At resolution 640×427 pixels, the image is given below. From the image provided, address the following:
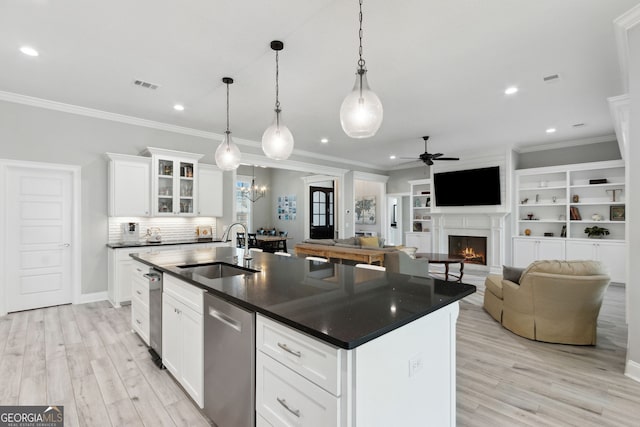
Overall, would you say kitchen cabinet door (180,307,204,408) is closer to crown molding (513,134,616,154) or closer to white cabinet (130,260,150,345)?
white cabinet (130,260,150,345)

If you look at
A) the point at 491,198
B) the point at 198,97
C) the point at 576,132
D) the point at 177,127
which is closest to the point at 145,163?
the point at 177,127

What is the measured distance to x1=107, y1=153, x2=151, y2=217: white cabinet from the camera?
4.71 meters

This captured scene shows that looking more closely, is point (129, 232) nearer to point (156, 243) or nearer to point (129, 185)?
point (156, 243)

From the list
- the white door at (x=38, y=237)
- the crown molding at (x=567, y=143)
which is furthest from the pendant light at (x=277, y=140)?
the crown molding at (x=567, y=143)

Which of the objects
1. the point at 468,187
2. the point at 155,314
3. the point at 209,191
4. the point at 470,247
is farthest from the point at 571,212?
the point at 155,314

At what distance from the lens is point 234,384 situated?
1.66m

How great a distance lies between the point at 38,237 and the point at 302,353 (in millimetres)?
5062

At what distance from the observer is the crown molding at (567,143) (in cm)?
622

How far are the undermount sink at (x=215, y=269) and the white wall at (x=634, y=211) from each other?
126 inches

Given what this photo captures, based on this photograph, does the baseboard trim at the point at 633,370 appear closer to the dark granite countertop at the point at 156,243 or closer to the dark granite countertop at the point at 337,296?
the dark granite countertop at the point at 337,296

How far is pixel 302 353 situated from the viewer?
126 cm

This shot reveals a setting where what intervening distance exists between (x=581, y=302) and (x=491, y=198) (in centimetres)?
458

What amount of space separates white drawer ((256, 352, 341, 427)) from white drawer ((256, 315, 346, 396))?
3 centimetres

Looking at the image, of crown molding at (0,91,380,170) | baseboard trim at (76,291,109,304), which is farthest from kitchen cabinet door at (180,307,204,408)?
crown molding at (0,91,380,170)
